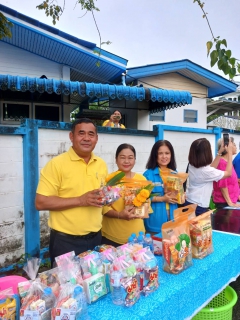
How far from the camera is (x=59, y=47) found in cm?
676

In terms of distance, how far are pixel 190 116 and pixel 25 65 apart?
6434 mm

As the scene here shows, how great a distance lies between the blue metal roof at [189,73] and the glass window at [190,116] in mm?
1209

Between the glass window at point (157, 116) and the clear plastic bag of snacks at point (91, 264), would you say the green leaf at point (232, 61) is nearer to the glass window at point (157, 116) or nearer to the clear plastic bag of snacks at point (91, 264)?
the clear plastic bag of snacks at point (91, 264)

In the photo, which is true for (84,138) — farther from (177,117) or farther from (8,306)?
(177,117)

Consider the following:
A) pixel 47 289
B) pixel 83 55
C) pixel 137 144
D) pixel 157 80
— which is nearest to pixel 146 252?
pixel 47 289

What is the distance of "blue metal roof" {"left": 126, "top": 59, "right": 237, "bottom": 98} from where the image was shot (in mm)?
9289

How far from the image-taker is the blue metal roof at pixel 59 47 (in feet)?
20.3

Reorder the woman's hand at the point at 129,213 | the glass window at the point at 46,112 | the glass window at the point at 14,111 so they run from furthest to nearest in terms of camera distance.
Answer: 1. the glass window at the point at 46,112
2. the glass window at the point at 14,111
3. the woman's hand at the point at 129,213

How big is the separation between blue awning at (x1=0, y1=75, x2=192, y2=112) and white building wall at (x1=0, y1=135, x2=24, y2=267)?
2553 millimetres

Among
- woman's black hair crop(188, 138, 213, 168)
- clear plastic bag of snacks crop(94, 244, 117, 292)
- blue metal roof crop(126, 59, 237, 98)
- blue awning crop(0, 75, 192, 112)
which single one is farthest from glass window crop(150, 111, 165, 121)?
clear plastic bag of snacks crop(94, 244, 117, 292)

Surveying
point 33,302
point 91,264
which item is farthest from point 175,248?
point 33,302

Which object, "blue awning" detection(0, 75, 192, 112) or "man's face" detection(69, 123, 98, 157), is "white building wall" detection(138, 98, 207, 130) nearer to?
"blue awning" detection(0, 75, 192, 112)

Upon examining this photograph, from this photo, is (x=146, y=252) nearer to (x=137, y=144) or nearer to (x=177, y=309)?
(x=177, y=309)

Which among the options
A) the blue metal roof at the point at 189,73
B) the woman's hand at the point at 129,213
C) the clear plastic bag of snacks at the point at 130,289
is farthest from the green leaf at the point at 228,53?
the blue metal roof at the point at 189,73
